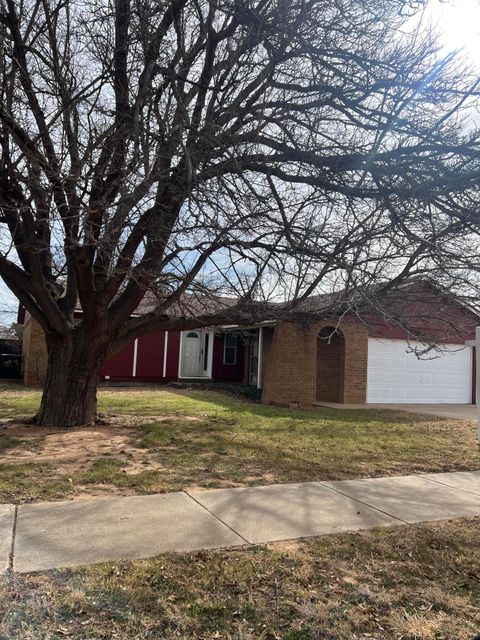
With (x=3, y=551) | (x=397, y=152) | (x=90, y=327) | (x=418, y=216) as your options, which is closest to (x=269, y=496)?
(x=3, y=551)

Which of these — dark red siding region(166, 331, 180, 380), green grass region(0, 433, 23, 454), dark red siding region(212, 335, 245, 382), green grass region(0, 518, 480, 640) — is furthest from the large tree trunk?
dark red siding region(212, 335, 245, 382)

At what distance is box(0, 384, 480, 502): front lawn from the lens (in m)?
6.52

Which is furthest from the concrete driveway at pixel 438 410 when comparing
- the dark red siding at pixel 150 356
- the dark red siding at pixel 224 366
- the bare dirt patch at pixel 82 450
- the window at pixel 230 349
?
the bare dirt patch at pixel 82 450

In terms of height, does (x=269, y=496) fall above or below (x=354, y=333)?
below

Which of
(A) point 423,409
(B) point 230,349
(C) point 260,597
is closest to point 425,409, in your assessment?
(A) point 423,409

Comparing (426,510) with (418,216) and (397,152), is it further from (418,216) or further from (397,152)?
(397,152)

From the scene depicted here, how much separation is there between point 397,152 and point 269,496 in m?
4.42

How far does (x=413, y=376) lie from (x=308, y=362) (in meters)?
5.43

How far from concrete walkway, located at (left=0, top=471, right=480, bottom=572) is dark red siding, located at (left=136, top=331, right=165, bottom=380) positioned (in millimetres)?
16278

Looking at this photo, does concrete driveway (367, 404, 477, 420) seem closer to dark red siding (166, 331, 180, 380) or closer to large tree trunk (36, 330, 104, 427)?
dark red siding (166, 331, 180, 380)

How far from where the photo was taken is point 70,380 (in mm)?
10141

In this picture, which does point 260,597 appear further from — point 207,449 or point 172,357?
point 172,357

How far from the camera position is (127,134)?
673 cm

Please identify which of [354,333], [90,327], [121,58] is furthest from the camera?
[354,333]
